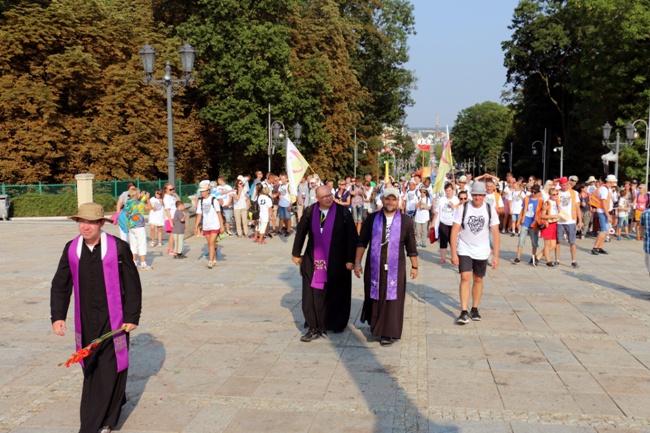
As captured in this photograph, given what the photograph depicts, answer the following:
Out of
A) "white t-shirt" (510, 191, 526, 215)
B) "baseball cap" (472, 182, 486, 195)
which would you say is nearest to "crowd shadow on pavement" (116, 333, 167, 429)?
"baseball cap" (472, 182, 486, 195)

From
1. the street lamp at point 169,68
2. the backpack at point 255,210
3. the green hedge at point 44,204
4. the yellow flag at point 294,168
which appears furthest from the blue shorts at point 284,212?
the green hedge at point 44,204

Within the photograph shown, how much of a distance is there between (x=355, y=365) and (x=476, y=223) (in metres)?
2.65

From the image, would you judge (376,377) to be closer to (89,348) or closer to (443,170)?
(89,348)

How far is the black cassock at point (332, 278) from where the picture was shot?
738cm

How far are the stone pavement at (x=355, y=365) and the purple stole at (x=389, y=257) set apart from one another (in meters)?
0.58

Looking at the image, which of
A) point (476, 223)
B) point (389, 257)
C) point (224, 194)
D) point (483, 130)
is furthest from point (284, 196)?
point (483, 130)

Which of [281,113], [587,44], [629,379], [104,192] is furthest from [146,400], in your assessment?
[587,44]

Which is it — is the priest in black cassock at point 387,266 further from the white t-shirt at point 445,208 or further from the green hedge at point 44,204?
the green hedge at point 44,204

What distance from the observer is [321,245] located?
743 centimetres

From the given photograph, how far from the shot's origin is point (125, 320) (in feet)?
15.8

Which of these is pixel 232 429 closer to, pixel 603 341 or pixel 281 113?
pixel 603 341

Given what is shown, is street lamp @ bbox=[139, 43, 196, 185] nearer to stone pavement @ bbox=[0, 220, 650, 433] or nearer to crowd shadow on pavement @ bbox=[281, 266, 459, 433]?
stone pavement @ bbox=[0, 220, 650, 433]

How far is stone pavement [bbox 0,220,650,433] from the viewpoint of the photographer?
4988 millimetres

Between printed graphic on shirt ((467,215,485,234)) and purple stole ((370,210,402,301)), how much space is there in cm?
124
